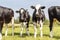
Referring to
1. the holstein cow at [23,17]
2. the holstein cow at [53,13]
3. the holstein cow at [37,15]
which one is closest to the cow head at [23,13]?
the holstein cow at [23,17]

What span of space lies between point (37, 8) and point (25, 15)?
1.63 meters

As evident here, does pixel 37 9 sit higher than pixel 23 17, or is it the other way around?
pixel 37 9

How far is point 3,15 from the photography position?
15977 mm

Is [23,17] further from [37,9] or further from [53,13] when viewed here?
[53,13]

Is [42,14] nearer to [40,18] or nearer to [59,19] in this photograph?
[40,18]

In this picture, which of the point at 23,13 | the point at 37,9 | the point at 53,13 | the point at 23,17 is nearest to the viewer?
the point at 53,13

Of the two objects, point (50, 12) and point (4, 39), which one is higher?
point (50, 12)

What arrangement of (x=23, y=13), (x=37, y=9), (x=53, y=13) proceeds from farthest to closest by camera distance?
(x=23, y=13) < (x=37, y=9) < (x=53, y=13)

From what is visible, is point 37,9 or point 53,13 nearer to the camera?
point 53,13

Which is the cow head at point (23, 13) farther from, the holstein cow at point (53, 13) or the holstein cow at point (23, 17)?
the holstein cow at point (53, 13)

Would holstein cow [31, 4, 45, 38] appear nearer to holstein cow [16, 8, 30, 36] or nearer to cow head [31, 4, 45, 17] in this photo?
cow head [31, 4, 45, 17]

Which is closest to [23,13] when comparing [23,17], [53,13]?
[23,17]

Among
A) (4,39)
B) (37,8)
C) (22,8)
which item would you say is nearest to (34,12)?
(37,8)

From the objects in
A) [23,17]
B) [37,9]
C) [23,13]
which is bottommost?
[23,17]
